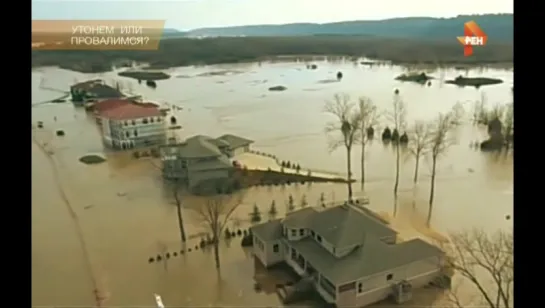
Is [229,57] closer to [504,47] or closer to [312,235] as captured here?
[312,235]

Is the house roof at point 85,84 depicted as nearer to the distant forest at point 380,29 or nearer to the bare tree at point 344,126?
the distant forest at point 380,29

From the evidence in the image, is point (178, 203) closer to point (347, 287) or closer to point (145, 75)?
point (145, 75)

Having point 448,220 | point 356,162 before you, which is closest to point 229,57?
point 356,162

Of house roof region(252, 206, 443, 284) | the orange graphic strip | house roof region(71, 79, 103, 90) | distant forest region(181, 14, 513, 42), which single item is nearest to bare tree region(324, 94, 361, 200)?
house roof region(252, 206, 443, 284)

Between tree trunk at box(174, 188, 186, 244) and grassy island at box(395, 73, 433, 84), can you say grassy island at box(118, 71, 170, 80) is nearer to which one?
tree trunk at box(174, 188, 186, 244)

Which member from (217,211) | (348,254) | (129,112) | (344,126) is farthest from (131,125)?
(348,254)

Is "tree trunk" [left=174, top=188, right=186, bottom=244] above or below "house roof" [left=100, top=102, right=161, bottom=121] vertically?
below
